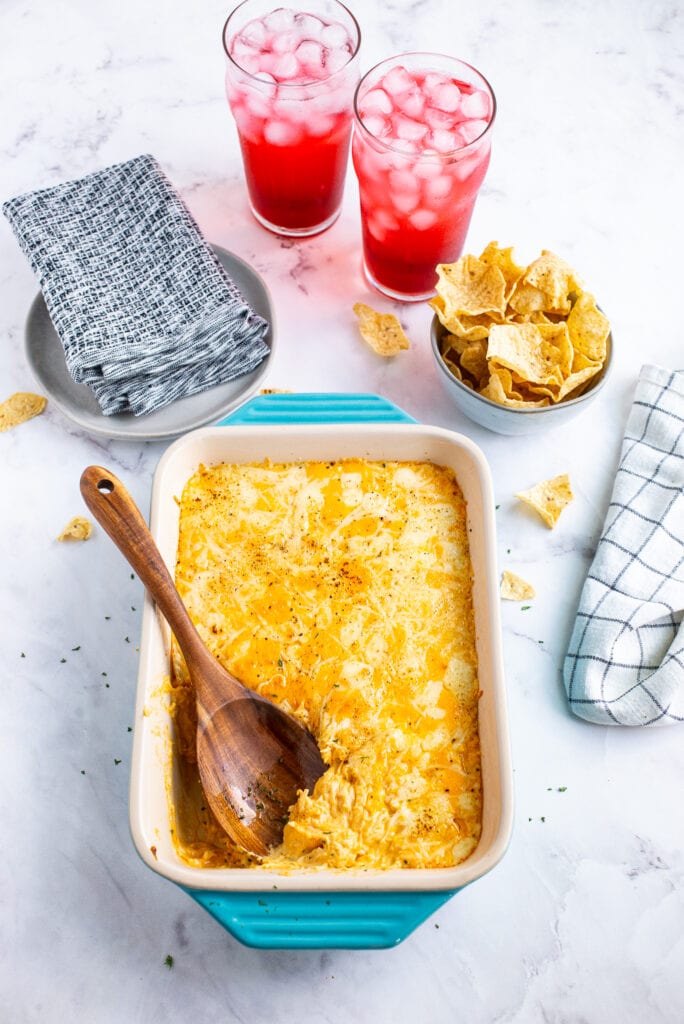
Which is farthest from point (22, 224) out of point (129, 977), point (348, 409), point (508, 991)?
point (508, 991)

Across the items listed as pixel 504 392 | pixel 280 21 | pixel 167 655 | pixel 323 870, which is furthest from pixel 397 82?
pixel 323 870

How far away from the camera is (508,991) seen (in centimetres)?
145

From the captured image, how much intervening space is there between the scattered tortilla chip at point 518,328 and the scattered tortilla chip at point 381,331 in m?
0.12

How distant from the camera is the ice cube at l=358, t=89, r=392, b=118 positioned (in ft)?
5.79

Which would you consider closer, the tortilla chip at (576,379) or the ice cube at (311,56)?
the tortilla chip at (576,379)

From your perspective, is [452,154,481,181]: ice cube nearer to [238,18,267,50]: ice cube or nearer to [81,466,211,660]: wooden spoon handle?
[238,18,267,50]: ice cube

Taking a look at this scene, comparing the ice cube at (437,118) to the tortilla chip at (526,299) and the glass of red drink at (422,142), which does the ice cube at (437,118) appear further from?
the tortilla chip at (526,299)

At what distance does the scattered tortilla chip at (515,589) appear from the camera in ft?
5.65

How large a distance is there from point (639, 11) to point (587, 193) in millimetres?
625

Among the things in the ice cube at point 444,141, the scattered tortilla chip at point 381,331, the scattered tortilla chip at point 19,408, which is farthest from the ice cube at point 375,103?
the scattered tortilla chip at point 19,408

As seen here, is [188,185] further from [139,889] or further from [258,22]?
[139,889]

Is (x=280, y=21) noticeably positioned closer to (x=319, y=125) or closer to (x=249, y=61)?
(x=249, y=61)

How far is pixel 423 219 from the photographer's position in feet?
5.95

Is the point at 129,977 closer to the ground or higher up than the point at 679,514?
closer to the ground
